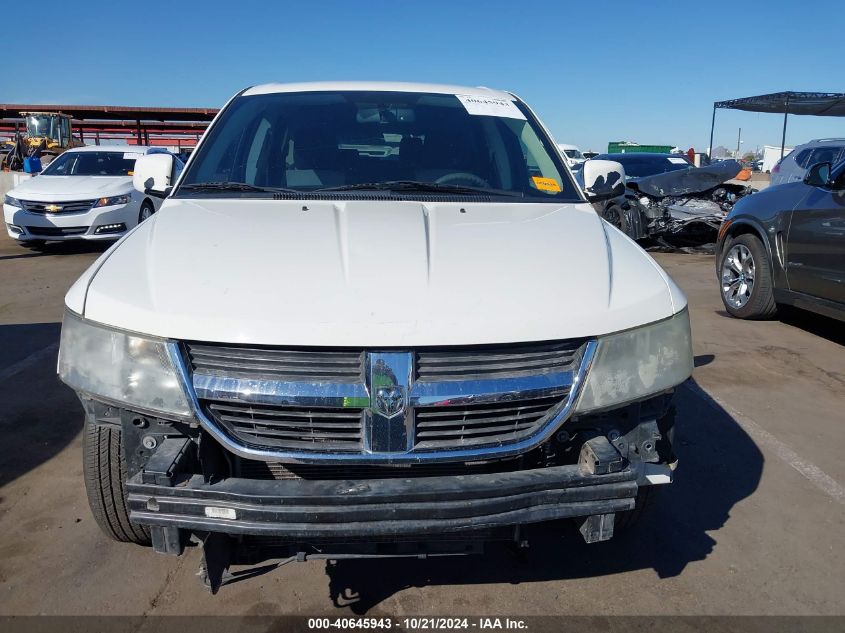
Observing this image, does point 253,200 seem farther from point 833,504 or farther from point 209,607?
point 833,504

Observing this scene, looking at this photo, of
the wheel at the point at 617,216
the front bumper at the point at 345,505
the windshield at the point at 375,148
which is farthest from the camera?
the wheel at the point at 617,216

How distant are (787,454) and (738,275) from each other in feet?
11.4

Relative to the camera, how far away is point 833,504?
3324 millimetres

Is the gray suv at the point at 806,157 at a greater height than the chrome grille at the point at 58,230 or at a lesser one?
greater

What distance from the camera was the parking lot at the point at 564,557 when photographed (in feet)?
8.45

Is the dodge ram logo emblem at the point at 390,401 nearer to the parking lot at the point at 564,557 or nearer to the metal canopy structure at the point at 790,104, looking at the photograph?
the parking lot at the point at 564,557

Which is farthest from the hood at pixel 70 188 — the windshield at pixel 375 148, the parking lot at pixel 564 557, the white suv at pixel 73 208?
the windshield at pixel 375 148

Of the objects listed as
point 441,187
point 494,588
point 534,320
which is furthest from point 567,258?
point 494,588

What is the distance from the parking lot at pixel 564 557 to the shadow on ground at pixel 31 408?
0.02m

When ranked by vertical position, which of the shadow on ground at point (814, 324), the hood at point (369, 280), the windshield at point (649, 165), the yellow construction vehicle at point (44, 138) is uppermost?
the yellow construction vehicle at point (44, 138)

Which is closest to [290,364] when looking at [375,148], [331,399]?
[331,399]

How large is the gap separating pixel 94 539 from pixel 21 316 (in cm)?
484

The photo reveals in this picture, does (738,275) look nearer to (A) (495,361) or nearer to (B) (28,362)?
(A) (495,361)

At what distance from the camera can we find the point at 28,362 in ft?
17.5
